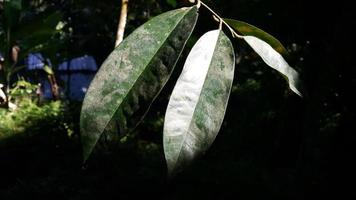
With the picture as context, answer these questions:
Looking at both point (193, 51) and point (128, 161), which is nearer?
point (193, 51)

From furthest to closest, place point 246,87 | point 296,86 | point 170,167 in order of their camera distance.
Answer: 1. point 246,87
2. point 296,86
3. point 170,167

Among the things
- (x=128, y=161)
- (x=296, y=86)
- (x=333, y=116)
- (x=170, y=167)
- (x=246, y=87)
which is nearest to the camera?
(x=170, y=167)

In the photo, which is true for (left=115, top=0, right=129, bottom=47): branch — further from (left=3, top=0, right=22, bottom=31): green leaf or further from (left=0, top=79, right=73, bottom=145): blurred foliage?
(left=0, top=79, right=73, bottom=145): blurred foliage

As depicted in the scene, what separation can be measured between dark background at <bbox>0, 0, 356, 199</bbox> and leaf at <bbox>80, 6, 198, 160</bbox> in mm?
1584

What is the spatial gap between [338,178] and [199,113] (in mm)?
2542

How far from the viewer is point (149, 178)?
2635 millimetres

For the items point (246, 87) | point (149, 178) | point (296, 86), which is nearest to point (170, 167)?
point (296, 86)

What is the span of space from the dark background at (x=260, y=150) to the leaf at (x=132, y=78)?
62.3 inches

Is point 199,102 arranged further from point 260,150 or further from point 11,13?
point 260,150

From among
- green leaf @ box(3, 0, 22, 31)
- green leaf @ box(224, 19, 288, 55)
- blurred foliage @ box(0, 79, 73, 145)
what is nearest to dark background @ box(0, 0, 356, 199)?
blurred foliage @ box(0, 79, 73, 145)

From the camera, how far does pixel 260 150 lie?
3613mm

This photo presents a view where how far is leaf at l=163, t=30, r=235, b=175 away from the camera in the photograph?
0.35 metres

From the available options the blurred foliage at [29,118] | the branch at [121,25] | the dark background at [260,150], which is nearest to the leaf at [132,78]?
the branch at [121,25]

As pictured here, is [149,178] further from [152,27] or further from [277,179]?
[152,27]
